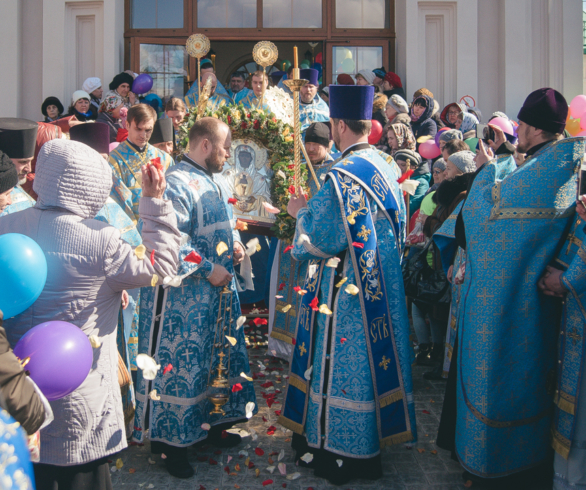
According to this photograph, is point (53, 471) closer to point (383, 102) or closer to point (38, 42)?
point (383, 102)

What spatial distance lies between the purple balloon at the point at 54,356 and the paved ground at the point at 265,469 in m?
1.49

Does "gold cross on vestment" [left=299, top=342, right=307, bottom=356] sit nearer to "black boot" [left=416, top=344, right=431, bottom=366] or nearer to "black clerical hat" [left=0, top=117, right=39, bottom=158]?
"black clerical hat" [left=0, top=117, right=39, bottom=158]

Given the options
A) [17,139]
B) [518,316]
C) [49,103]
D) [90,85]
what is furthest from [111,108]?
[518,316]

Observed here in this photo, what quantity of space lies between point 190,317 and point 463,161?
2.67m

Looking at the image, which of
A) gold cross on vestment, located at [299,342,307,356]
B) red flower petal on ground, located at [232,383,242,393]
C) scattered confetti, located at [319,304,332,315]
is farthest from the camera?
red flower petal on ground, located at [232,383,242,393]

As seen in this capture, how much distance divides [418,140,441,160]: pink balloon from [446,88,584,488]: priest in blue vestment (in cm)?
391

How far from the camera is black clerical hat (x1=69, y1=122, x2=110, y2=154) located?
4461mm

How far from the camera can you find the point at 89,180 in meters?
2.34

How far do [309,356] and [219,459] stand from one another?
88 centimetres

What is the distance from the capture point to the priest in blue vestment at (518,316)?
314 cm

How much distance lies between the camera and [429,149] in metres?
7.16

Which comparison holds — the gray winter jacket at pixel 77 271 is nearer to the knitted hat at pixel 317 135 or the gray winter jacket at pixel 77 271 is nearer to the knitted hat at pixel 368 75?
the knitted hat at pixel 317 135

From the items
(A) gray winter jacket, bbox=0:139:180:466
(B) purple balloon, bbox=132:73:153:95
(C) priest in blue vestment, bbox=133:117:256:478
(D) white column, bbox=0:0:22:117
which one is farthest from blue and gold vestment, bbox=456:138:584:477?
(D) white column, bbox=0:0:22:117

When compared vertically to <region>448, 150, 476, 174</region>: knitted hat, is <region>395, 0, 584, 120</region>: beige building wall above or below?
above
